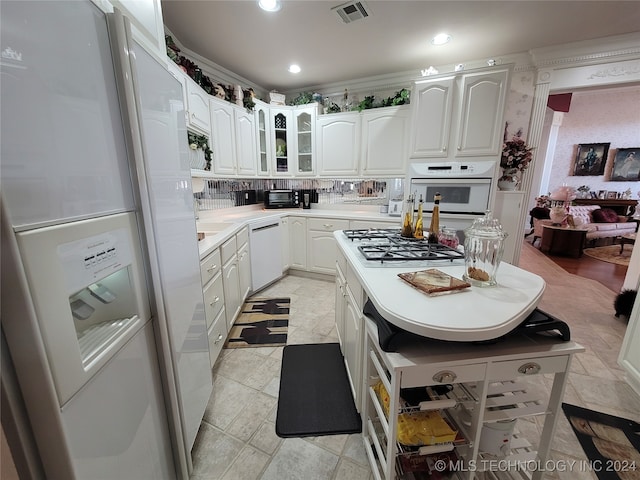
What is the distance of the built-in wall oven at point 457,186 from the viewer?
99.8 inches

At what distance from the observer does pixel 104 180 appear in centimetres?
71

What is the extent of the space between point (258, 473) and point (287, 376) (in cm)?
61

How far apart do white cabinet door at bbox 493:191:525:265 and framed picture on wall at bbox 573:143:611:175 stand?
5815mm

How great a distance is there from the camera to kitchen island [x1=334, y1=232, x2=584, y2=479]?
0.80 metres

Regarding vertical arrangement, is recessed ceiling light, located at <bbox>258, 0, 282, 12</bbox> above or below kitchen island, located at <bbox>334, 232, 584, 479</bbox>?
above

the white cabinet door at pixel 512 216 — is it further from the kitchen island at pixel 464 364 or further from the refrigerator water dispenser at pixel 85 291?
the refrigerator water dispenser at pixel 85 291

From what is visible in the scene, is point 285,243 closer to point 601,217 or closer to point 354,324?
point 354,324

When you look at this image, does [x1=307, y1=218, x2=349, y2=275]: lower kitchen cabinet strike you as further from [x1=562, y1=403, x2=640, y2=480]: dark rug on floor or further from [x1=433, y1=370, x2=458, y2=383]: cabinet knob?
[x1=433, y1=370, x2=458, y2=383]: cabinet knob

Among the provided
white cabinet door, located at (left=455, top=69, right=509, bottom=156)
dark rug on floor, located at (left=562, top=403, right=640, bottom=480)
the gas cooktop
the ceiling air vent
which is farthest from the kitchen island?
Answer: the ceiling air vent

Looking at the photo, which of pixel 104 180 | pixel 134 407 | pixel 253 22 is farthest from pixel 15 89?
pixel 253 22

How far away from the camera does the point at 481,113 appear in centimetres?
251

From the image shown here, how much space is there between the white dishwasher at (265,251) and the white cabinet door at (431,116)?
1845 mm

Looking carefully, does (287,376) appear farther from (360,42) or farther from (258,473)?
(360,42)

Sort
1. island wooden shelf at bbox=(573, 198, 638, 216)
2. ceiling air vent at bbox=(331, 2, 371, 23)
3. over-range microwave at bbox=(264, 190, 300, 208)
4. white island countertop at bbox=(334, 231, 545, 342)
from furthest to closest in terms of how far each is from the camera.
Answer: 1. island wooden shelf at bbox=(573, 198, 638, 216)
2. over-range microwave at bbox=(264, 190, 300, 208)
3. ceiling air vent at bbox=(331, 2, 371, 23)
4. white island countertop at bbox=(334, 231, 545, 342)
